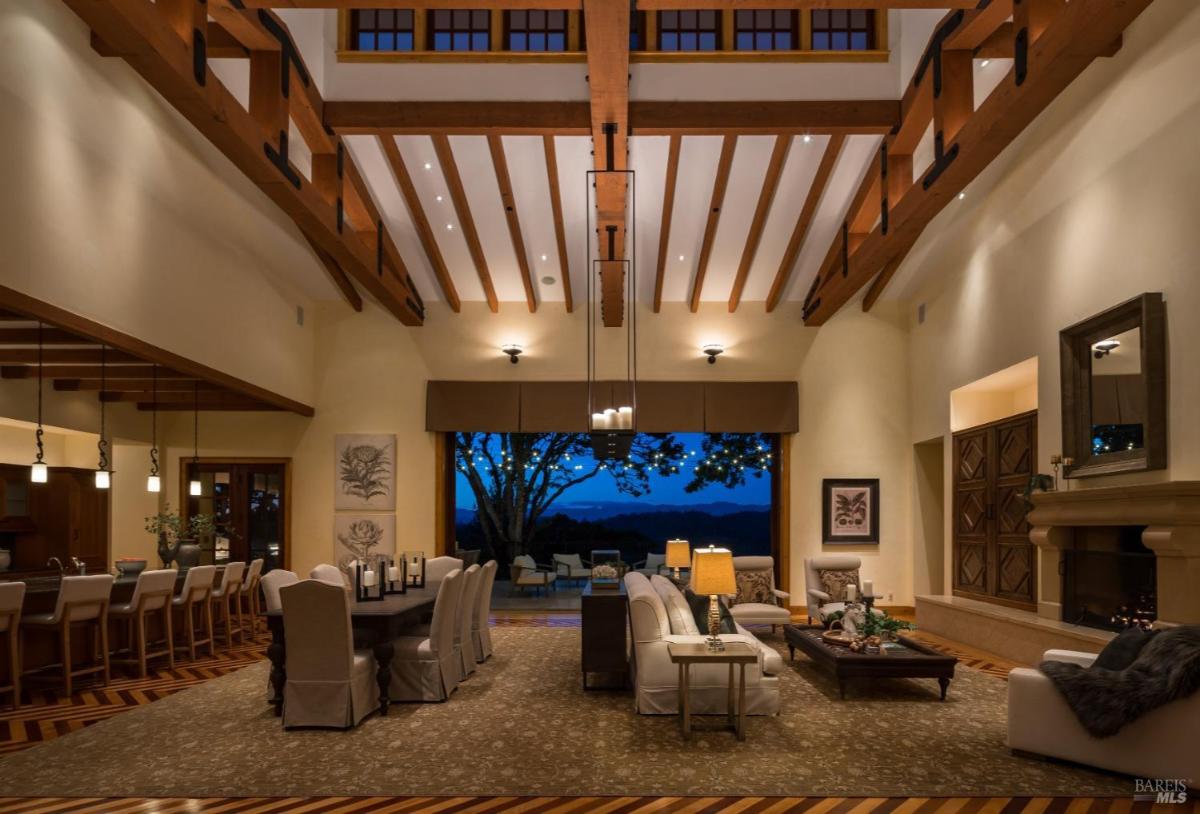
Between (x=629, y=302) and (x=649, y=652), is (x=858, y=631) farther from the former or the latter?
(x=629, y=302)

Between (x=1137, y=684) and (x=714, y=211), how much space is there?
686cm

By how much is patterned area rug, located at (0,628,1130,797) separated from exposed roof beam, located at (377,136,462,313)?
5123 millimetres

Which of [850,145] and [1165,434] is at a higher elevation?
[850,145]

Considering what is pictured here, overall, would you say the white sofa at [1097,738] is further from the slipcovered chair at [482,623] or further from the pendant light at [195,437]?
the pendant light at [195,437]

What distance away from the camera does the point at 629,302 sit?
516 inches

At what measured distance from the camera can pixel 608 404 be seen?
13.0 m

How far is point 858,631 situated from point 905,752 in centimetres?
183

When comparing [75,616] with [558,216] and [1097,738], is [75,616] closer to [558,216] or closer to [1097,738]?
[558,216]

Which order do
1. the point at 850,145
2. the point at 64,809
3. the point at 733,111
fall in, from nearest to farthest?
the point at 64,809 → the point at 733,111 → the point at 850,145

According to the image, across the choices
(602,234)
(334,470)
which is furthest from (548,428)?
(602,234)

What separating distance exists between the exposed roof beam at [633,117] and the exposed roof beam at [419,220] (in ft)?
1.94

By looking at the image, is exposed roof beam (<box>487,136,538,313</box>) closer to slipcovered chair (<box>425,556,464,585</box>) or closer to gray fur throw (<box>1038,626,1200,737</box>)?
slipcovered chair (<box>425,556,464,585</box>)

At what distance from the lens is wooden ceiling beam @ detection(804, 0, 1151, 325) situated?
4969 millimetres

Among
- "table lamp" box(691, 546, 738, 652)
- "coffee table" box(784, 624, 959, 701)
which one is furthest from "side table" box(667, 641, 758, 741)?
"coffee table" box(784, 624, 959, 701)
